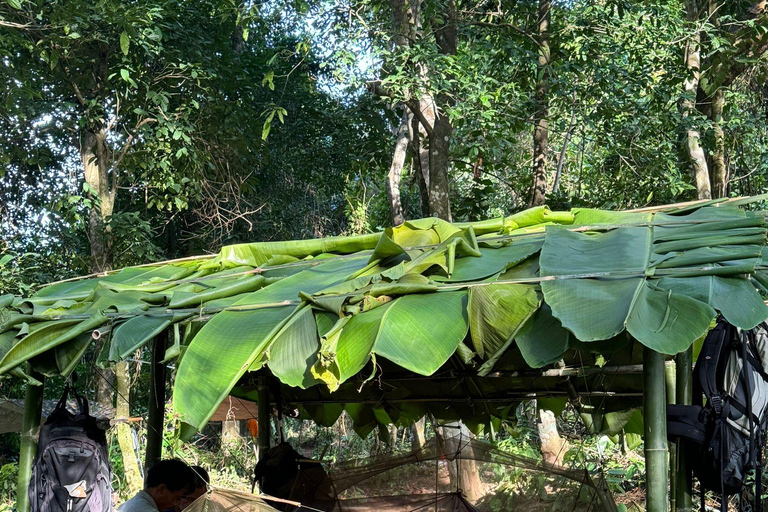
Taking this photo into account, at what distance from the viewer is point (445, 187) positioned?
8844 millimetres

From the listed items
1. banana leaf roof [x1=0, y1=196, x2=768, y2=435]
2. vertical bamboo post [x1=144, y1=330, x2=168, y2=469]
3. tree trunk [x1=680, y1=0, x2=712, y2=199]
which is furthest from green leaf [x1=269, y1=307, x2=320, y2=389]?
tree trunk [x1=680, y1=0, x2=712, y2=199]

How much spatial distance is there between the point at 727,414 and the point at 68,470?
3.57 metres

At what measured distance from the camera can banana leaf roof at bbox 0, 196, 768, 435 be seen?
9.78 ft

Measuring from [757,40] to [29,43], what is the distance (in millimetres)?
8847

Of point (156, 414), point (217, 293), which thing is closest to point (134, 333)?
point (217, 293)

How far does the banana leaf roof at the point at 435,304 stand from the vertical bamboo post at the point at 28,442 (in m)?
0.58

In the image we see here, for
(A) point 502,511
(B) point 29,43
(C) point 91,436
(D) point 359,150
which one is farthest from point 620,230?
(D) point 359,150

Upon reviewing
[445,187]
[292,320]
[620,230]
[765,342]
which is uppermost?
[445,187]

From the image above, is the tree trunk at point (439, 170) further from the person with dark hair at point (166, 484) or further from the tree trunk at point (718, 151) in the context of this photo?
the person with dark hair at point (166, 484)

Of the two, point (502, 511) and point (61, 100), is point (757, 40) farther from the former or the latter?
point (61, 100)

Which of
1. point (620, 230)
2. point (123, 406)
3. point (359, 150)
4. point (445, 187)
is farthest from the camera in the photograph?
point (359, 150)

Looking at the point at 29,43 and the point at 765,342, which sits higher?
the point at 29,43

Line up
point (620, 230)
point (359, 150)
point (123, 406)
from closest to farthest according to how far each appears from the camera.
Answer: point (620, 230)
point (123, 406)
point (359, 150)

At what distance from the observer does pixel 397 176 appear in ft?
38.4
